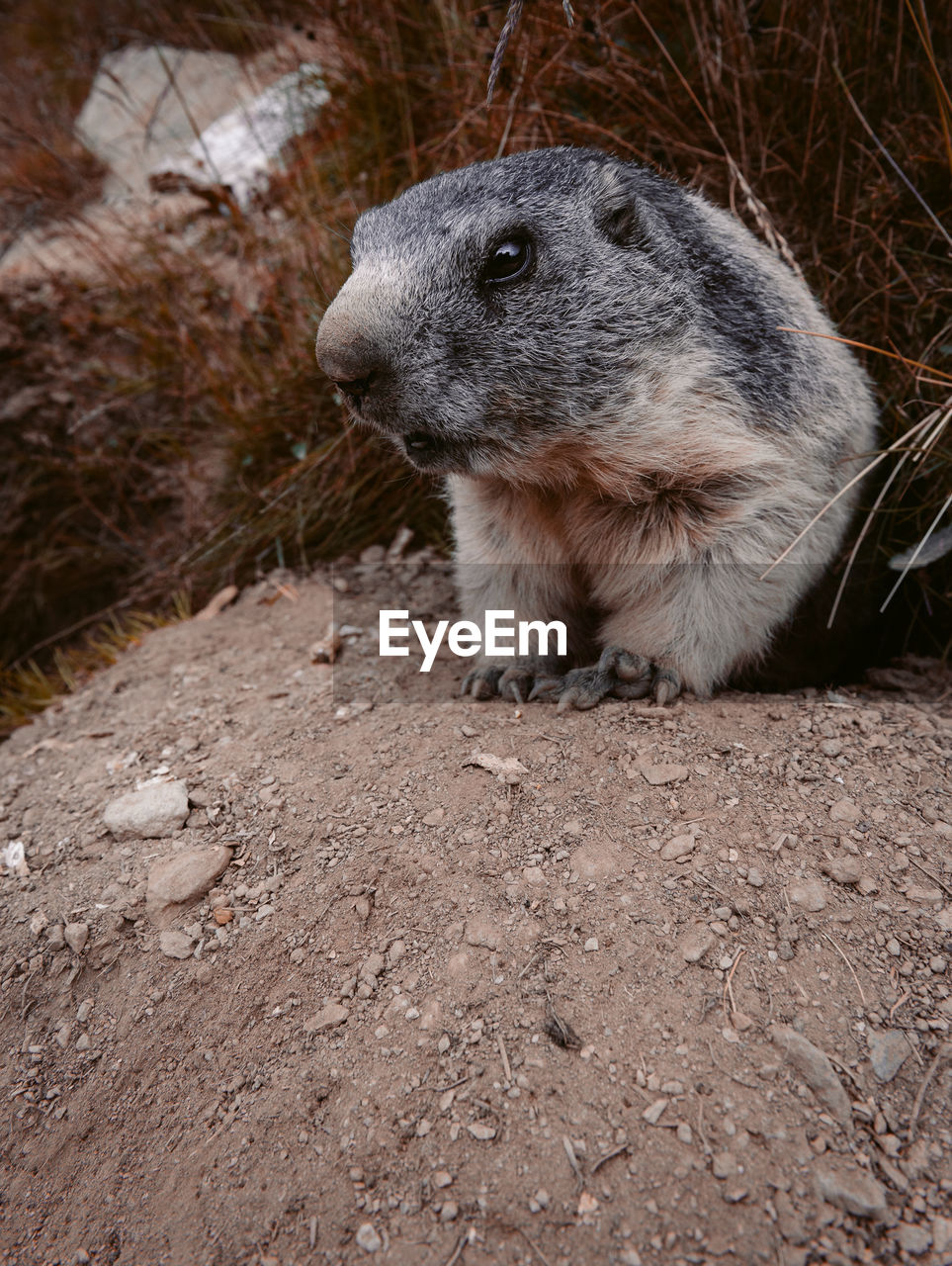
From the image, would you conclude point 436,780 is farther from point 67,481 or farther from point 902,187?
point 67,481

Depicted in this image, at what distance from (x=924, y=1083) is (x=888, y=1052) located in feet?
0.32

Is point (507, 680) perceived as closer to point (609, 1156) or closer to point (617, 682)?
point (617, 682)

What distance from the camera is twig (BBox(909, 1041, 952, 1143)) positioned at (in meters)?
2.04

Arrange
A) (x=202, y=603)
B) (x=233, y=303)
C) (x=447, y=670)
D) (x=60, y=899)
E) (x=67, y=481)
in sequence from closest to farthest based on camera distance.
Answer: (x=60, y=899), (x=447, y=670), (x=202, y=603), (x=233, y=303), (x=67, y=481)

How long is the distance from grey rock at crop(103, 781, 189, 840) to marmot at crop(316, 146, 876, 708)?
1265mm

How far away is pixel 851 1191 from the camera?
192cm

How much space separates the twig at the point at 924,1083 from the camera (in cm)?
204

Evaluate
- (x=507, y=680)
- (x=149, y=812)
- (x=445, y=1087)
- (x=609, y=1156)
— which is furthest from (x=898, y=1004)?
(x=149, y=812)

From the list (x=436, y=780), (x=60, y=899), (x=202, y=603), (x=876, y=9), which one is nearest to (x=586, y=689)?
(x=436, y=780)

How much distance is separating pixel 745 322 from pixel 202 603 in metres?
3.48

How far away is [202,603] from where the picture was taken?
17.3 feet

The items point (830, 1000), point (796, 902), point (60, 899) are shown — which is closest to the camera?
point (830, 1000)


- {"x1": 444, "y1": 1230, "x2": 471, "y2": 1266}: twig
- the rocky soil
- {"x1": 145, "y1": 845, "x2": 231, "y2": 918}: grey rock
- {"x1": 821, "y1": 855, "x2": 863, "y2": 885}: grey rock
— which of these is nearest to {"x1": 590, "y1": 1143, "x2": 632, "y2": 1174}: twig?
the rocky soil

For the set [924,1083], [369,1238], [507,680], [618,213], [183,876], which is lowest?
[369,1238]
